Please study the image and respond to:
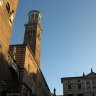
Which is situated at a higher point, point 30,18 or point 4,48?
point 30,18

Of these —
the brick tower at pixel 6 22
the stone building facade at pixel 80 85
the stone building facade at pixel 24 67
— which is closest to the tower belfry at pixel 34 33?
the stone building facade at pixel 24 67

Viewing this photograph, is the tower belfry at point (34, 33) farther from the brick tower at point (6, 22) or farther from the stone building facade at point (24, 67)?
the brick tower at point (6, 22)

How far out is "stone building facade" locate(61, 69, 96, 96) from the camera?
43.8 metres

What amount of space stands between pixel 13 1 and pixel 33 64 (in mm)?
13004

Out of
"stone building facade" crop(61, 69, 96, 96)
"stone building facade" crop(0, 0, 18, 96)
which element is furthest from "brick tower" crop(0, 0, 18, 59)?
"stone building facade" crop(61, 69, 96, 96)

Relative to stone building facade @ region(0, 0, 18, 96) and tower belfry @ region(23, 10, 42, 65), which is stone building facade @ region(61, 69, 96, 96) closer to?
tower belfry @ region(23, 10, 42, 65)

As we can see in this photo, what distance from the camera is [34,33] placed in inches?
1559

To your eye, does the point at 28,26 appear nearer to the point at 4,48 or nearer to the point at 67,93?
the point at 67,93

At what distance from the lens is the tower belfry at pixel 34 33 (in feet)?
123

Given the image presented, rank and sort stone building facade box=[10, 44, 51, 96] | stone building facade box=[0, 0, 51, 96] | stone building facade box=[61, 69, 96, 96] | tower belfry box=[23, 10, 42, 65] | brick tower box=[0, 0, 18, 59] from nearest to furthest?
brick tower box=[0, 0, 18, 59], stone building facade box=[0, 0, 51, 96], stone building facade box=[10, 44, 51, 96], tower belfry box=[23, 10, 42, 65], stone building facade box=[61, 69, 96, 96]

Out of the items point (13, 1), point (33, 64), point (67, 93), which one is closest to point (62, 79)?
point (67, 93)

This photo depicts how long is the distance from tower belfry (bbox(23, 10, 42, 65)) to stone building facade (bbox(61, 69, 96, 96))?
1069cm

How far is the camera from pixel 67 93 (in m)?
43.9

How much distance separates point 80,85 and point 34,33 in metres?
14.8
